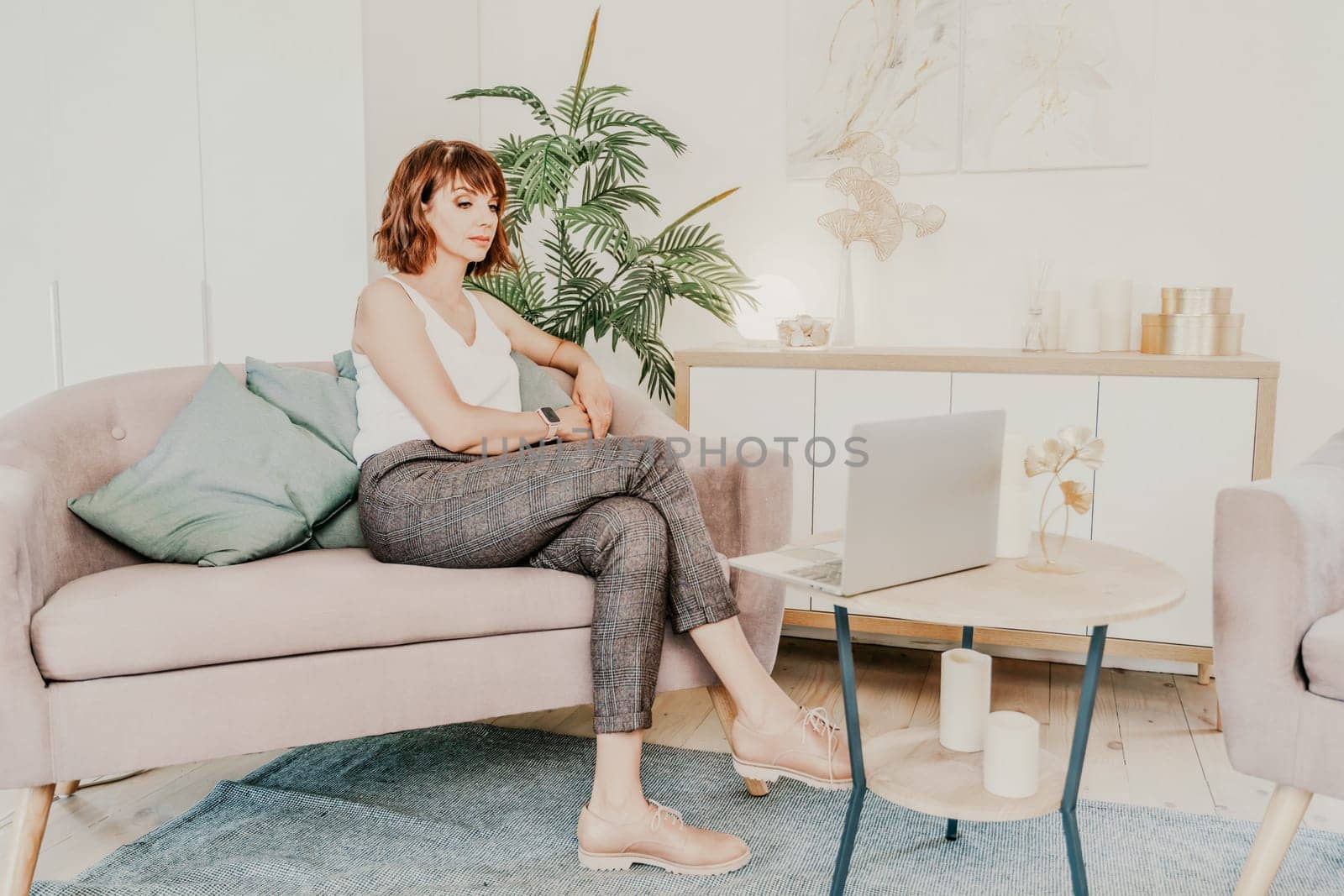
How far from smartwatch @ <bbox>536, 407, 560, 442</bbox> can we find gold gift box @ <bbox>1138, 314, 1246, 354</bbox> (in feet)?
4.71

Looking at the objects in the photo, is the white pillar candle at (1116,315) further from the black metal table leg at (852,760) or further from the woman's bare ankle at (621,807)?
the woman's bare ankle at (621,807)

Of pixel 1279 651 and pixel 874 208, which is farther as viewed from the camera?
pixel 874 208

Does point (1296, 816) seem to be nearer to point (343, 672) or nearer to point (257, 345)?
point (343, 672)

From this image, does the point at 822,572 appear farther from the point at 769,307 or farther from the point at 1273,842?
the point at 769,307

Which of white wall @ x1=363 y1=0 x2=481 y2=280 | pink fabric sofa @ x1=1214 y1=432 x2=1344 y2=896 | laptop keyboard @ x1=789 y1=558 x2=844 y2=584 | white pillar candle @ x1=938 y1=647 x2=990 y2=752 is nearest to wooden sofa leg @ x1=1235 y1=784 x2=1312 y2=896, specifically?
pink fabric sofa @ x1=1214 y1=432 x2=1344 y2=896

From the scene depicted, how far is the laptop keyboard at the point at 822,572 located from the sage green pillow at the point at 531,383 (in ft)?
2.82

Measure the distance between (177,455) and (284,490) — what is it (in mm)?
190

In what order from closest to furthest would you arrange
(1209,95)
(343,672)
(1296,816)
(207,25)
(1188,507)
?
(1296,816) → (343,672) → (1188,507) → (1209,95) → (207,25)

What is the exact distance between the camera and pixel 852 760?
1.46 metres

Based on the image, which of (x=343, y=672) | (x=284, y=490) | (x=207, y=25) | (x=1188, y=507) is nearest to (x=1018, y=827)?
(x=1188, y=507)

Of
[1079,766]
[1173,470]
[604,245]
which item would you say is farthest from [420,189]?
[1173,470]

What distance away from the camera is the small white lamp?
2898 mm

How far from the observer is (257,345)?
285 centimetres

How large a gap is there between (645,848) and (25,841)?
87cm
